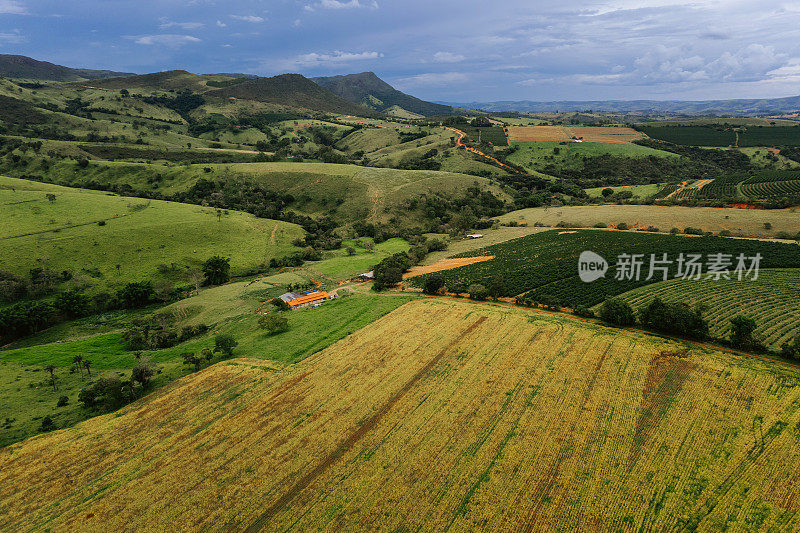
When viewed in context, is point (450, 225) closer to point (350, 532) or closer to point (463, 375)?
point (463, 375)

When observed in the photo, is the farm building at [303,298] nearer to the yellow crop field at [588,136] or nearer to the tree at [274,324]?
the tree at [274,324]

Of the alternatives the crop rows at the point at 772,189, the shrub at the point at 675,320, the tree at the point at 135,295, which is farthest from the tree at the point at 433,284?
the crop rows at the point at 772,189

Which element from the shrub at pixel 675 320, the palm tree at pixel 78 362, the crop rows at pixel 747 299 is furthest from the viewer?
the palm tree at pixel 78 362

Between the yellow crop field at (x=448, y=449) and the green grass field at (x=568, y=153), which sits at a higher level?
the green grass field at (x=568, y=153)

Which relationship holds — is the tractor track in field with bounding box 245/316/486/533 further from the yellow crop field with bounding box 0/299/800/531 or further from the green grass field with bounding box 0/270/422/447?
the green grass field with bounding box 0/270/422/447

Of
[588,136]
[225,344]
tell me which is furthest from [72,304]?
[588,136]

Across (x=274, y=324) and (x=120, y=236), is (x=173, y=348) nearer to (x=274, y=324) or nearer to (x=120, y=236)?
(x=274, y=324)
